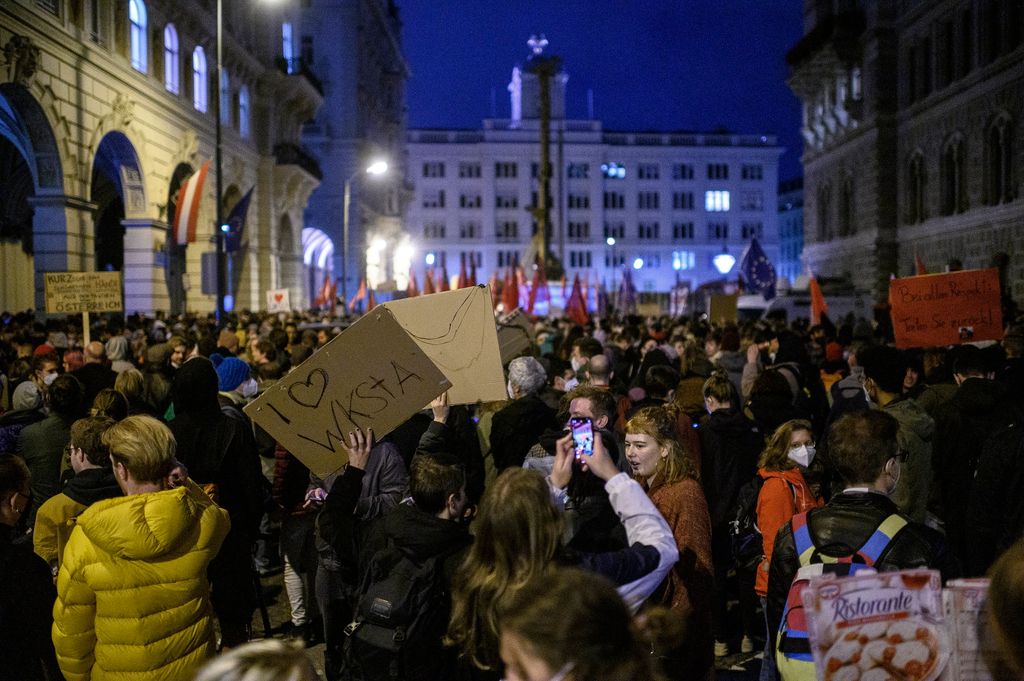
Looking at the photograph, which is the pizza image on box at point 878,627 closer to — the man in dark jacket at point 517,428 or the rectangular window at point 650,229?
the man in dark jacket at point 517,428

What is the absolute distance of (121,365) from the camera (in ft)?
34.4

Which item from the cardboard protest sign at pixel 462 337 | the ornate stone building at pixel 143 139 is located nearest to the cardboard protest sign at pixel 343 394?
the cardboard protest sign at pixel 462 337

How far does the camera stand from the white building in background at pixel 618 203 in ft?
297

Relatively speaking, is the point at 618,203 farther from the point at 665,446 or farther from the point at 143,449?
the point at 143,449

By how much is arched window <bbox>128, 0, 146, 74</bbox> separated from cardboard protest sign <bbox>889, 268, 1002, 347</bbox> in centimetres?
2063

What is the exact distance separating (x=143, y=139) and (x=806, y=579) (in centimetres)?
2509

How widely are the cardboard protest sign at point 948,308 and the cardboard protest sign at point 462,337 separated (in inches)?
210

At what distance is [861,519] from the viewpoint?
356 centimetres

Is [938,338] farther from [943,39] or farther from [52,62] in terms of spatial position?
[943,39]

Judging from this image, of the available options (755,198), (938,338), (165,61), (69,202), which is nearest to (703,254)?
(755,198)

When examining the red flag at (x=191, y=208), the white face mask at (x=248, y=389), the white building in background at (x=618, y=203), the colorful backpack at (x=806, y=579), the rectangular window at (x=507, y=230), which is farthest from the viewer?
the rectangular window at (x=507, y=230)

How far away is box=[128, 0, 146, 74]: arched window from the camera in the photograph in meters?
24.7

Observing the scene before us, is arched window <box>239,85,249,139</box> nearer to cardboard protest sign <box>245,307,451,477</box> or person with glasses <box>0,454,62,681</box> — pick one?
cardboard protest sign <box>245,307,451,477</box>

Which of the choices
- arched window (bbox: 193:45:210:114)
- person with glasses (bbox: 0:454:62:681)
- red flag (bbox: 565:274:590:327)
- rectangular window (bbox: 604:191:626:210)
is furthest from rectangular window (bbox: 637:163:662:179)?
person with glasses (bbox: 0:454:62:681)
